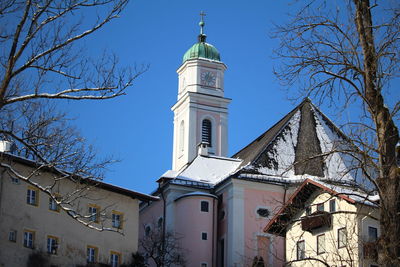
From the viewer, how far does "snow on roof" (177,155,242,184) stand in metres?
55.8

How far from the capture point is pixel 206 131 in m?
72.5

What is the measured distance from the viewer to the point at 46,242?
128 ft

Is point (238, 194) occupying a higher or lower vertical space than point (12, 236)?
higher

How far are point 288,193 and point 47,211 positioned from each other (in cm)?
1762

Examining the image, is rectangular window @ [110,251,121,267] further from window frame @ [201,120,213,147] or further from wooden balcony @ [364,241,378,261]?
window frame @ [201,120,213,147]

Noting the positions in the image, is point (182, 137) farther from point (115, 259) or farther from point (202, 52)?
point (115, 259)

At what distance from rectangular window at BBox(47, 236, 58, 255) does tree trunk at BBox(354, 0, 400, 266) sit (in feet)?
92.9

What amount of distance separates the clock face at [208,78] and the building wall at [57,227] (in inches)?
1239

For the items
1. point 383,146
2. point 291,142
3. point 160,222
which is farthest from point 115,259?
point 383,146

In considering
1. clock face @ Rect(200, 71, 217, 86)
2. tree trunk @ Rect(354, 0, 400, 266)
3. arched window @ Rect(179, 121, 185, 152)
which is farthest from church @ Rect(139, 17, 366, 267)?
tree trunk @ Rect(354, 0, 400, 266)

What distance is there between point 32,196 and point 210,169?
20.5 metres

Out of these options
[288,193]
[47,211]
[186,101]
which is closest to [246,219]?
[288,193]

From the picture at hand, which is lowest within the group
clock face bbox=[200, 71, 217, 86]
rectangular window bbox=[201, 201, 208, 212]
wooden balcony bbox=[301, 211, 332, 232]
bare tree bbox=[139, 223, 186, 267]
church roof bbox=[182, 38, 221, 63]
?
wooden balcony bbox=[301, 211, 332, 232]

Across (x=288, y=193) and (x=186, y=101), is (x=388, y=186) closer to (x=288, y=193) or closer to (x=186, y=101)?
(x=288, y=193)
